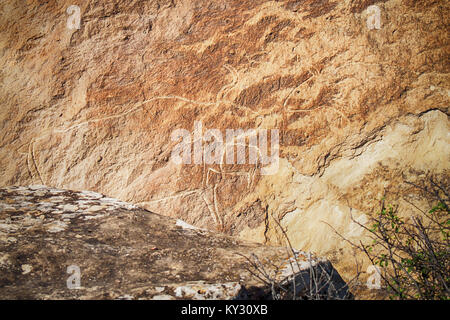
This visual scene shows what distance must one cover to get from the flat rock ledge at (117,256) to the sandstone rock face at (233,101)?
147 mm

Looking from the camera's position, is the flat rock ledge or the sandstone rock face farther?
the sandstone rock face

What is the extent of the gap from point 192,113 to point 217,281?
4.29 ft

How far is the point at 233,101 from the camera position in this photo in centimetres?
300

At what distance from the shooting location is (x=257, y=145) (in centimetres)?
295

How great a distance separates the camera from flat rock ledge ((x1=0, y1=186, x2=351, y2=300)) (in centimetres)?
208

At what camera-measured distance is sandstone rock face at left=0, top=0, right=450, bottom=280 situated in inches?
109

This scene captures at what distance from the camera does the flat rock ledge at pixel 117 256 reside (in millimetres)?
2084

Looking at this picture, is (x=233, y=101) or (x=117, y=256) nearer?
(x=117, y=256)

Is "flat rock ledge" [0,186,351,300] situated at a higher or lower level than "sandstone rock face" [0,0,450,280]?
lower

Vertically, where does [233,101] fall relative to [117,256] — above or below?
above

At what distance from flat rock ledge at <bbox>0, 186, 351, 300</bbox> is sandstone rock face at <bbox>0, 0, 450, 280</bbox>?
5.8 inches

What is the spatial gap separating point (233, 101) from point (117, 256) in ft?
4.54
